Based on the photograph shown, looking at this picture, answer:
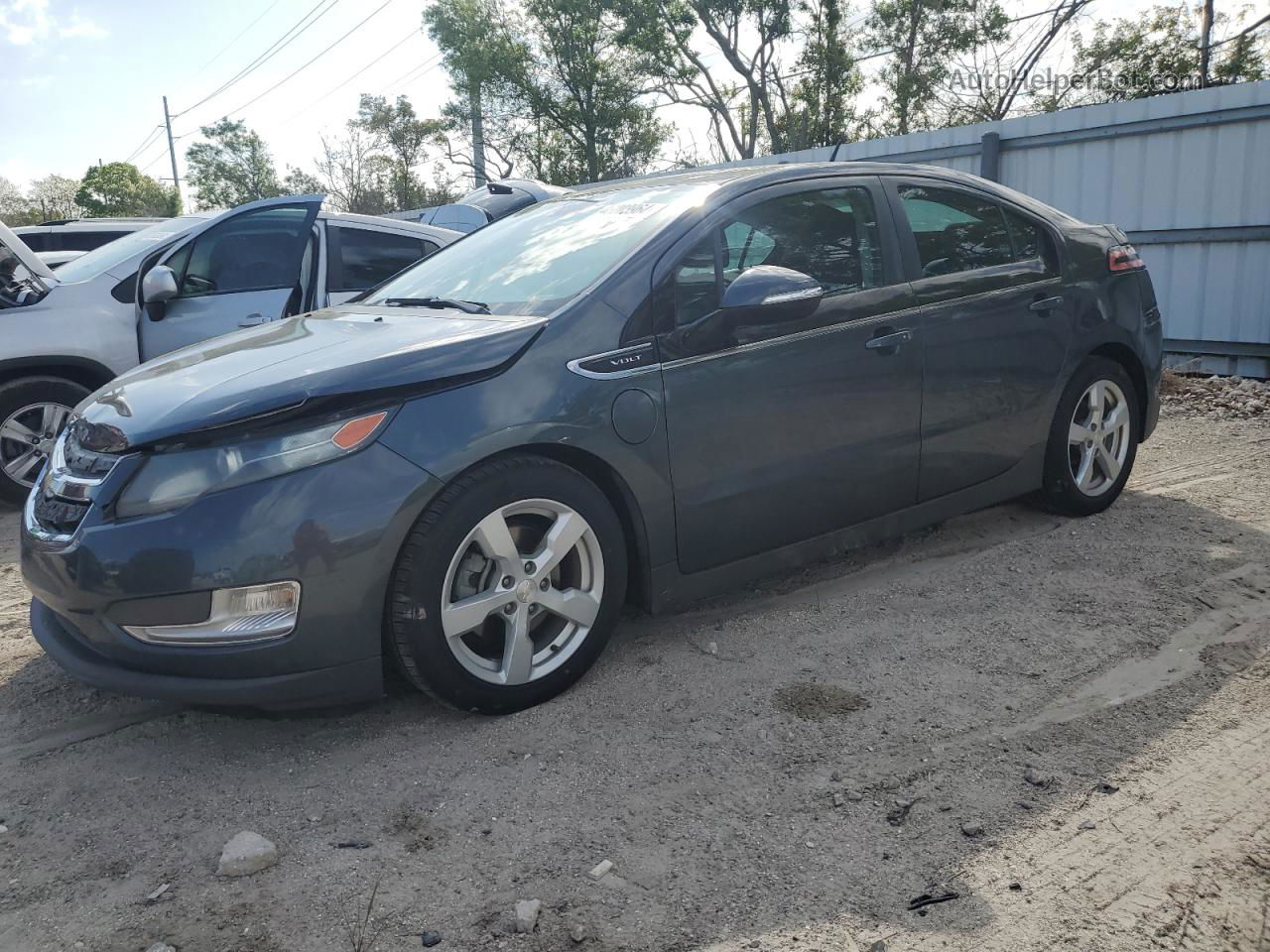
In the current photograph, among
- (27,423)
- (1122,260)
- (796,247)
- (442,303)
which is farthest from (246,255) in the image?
(1122,260)

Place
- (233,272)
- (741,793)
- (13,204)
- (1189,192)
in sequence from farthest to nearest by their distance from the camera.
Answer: (13,204) < (1189,192) < (233,272) < (741,793)

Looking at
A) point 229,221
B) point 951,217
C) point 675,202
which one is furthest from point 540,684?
point 229,221

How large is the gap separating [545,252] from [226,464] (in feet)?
4.95

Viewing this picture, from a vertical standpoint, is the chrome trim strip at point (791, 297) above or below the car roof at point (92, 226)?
below

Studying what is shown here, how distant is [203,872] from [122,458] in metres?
1.15

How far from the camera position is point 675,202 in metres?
3.68

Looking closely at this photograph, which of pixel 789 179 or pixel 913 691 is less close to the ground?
pixel 789 179

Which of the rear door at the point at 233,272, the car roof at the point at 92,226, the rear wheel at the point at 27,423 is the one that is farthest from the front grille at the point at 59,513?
the car roof at the point at 92,226

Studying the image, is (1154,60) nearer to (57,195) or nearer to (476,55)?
(476,55)

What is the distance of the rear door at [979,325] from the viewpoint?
409cm

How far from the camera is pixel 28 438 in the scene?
6.14m

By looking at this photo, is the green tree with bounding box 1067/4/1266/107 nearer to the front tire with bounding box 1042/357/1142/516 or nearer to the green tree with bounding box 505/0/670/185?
the green tree with bounding box 505/0/670/185

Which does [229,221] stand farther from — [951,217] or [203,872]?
[203,872]

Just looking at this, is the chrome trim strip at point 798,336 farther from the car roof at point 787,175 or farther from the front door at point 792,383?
the car roof at point 787,175
